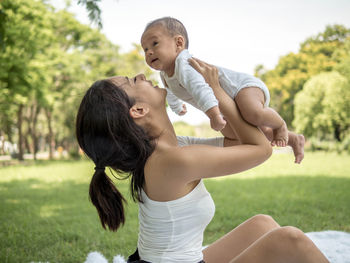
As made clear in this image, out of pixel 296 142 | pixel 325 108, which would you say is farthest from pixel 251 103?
pixel 325 108

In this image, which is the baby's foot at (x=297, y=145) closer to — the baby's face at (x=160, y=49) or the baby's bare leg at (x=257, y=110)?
the baby's bare leg at (x=257, y=110)

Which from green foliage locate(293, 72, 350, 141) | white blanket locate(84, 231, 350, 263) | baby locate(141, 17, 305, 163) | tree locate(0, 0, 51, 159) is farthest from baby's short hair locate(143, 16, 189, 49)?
green foliage locate(293, 72, 350, 141)

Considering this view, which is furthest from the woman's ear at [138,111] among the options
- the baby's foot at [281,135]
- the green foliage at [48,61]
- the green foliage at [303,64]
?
the green foliage at [303,64]

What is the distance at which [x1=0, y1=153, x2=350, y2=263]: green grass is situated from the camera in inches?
146

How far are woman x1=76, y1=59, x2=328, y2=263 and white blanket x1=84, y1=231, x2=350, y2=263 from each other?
4.87ft

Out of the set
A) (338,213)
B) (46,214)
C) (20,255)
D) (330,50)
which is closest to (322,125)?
(330,50)

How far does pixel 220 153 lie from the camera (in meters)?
1.44

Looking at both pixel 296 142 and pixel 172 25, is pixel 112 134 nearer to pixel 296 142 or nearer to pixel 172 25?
pixel 172 25

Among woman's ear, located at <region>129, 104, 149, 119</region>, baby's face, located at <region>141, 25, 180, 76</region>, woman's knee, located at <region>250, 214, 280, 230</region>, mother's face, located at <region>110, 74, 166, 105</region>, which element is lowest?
woman's knee, located at <region>250, 214, 280, 230</region>

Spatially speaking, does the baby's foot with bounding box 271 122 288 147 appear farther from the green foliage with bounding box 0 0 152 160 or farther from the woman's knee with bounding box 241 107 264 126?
the green foliage with bounding box 0 0 152 160

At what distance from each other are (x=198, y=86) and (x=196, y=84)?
0.01 m

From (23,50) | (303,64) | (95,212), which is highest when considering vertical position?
(303,64)

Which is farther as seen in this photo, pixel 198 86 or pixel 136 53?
pixel 136 53

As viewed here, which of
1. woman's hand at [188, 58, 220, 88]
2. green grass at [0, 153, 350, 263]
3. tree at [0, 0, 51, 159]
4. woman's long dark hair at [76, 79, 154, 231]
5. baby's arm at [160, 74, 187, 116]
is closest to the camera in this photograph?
woman's long dark hair at [76, 79, 154, 231]
